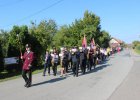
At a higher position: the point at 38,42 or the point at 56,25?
the point at 56,25

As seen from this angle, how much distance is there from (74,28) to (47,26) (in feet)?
145

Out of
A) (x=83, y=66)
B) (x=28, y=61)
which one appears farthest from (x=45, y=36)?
(x=28, y=61)

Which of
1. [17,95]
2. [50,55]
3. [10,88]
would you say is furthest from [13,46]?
[17,95]

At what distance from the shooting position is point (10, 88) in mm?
13273

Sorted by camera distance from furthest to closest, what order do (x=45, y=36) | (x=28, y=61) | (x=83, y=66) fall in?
1. (x=45, y=36)
2. (x=83, y=66)
3. (x=28, y=61)

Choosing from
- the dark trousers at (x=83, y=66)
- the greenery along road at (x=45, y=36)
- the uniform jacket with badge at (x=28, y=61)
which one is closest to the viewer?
the uniform jacket with badge at (x=28, y=61)

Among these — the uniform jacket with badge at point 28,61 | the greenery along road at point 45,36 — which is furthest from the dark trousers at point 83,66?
the uniform jacket with badge at point 28,61

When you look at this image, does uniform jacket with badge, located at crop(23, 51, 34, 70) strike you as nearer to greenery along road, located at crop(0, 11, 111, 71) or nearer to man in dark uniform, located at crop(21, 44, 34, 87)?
man in dark uniform, located at crop(21, 44, 34, 87)

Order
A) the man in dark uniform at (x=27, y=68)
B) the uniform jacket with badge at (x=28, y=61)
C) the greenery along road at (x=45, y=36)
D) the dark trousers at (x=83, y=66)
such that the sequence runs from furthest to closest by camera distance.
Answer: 1. the greenery along road at (x=45, y=36)
2. the dark trousers at (x=83, y=66)
3. the uniform jacket with badge at (x=28, y=61)
4. the man in dark uniform at (x=27, y=68)

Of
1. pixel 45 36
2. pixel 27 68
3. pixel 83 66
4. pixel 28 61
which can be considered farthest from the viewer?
pixel 45 36

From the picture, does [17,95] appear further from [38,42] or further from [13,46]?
[38,42]

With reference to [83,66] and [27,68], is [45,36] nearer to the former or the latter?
[83,66]

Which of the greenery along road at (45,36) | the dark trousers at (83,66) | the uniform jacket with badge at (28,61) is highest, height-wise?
the greenery along road at (45,36)

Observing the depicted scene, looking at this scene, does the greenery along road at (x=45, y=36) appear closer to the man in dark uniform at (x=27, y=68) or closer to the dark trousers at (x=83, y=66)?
the dark trousers at (x=83, y=66)
